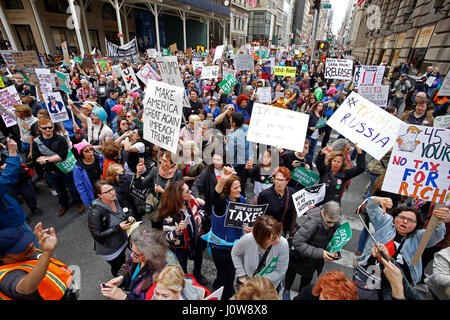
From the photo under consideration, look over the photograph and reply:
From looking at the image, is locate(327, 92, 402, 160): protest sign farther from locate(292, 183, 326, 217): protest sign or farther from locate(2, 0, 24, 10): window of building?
locate(2, 0, 24, 10): window of building

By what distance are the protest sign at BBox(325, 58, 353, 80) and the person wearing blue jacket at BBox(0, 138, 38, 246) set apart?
32.0 feet

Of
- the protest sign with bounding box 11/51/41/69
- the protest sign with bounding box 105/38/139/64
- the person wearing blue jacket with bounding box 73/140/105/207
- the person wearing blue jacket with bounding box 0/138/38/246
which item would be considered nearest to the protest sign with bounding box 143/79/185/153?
the person wearing blue jacket with bounding box 73/140/105/207

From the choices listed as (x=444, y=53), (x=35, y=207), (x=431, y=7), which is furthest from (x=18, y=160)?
(x=431, y=7)

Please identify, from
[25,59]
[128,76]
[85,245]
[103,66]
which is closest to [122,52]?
[103,66]

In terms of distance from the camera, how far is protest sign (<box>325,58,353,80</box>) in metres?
8.81

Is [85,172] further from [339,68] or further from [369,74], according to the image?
[339,68]

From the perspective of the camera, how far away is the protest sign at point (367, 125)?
10.3 feet

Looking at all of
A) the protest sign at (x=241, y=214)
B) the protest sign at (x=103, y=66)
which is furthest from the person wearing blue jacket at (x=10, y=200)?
Result: the protest sign at (x=103, y=66)

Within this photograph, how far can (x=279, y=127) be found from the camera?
12.1ft

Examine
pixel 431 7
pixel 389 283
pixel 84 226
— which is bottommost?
pixel 84 226

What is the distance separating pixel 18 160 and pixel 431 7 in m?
20.7
